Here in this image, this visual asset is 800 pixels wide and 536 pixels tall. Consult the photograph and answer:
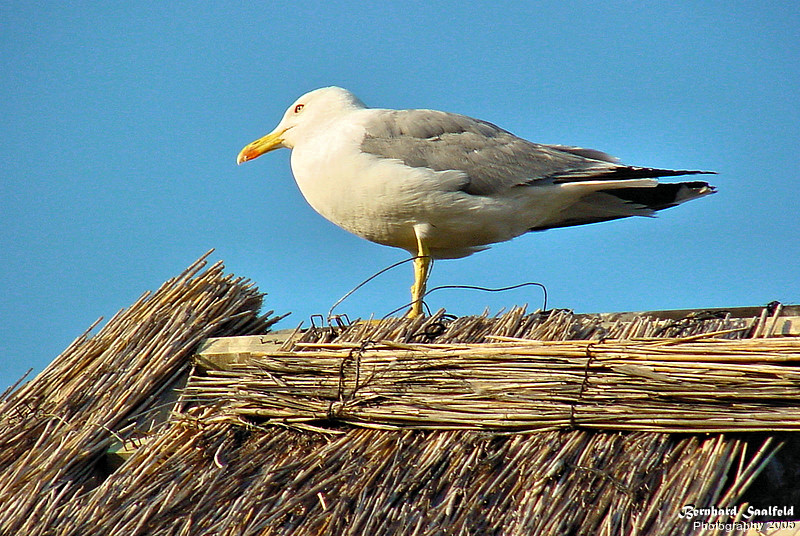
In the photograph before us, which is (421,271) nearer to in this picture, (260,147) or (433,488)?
(260,147)

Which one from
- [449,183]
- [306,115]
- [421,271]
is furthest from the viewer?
[306,115]

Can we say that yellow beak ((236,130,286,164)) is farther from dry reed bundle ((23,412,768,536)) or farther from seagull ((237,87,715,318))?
dry reed bundle ((23,412,768,536))

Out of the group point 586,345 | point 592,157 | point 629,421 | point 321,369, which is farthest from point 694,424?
point 592,157

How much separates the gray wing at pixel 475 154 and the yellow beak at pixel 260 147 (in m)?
0.84

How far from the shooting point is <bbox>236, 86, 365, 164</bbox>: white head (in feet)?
19.2

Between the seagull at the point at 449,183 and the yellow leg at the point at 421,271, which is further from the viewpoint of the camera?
the yellow leg at the point at 421,271

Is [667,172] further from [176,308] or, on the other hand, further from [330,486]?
[330,486]

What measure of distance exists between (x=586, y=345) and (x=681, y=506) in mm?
631

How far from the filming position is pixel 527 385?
317cm

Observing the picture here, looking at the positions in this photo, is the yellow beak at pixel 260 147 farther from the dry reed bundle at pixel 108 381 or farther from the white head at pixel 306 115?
the dry reed bundle at pixel 108 381

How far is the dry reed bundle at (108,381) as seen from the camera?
3887mm

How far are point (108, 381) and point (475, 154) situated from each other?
225 centimetres

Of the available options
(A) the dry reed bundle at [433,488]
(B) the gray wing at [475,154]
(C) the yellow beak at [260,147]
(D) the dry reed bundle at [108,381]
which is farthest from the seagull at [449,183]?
(A) the dry reed bundle at [433,488]

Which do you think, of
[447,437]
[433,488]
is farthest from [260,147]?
[433,488]
